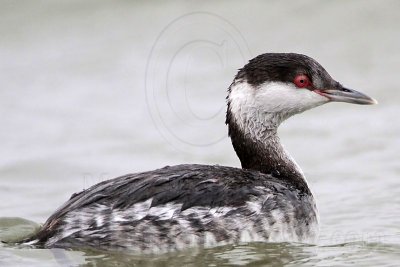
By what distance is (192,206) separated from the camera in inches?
305

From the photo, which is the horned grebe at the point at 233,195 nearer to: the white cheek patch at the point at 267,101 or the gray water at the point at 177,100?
the white cheek patch at the point at 267,101

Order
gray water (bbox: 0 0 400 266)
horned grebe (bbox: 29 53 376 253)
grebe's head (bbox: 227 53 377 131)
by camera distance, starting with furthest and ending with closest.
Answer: gray water (bbox: 0 0 400 266)
grebe's head (bbox: 227 53 377 131)
horned grebe (bbox: 29 53 376 253)

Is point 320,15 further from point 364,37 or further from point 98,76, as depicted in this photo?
point 98,76

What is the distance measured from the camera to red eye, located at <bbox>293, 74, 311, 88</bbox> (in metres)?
8.66

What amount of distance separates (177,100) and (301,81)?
190 inches

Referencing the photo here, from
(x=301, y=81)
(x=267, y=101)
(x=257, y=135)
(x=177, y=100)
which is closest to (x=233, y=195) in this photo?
(x=257, y=135)

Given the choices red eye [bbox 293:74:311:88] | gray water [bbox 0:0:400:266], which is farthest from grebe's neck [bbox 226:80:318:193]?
gray water [bbox 0:0:400:266]

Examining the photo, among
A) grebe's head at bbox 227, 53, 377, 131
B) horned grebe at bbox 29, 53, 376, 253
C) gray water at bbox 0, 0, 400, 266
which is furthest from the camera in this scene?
gray water at bbox 0, 0, 400, 266

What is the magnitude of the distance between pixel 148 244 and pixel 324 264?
1386 mm

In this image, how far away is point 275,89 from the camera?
8.65m

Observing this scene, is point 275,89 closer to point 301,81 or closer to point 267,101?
point 267,101

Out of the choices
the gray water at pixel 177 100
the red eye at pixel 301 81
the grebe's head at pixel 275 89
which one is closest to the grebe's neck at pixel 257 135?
the grebe's head at pixel 275 89

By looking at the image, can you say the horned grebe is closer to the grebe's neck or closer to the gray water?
the grebe's neck

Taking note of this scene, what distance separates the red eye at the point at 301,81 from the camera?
866cm
